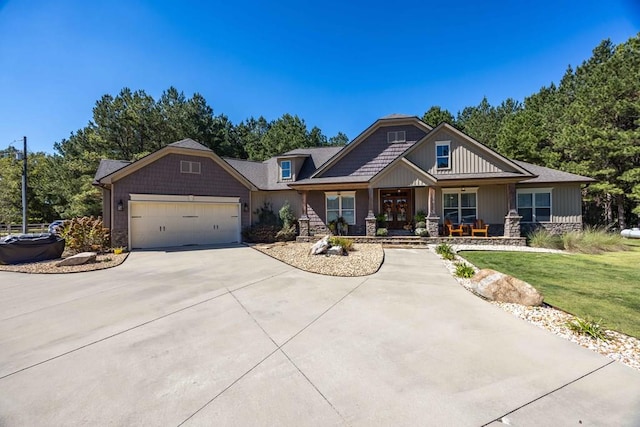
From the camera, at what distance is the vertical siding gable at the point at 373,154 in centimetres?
1652

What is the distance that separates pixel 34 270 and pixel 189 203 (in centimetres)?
662

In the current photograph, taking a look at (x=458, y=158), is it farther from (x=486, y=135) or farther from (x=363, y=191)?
(x=486, y=135)

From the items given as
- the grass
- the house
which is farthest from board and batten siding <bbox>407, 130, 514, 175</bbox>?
the grass

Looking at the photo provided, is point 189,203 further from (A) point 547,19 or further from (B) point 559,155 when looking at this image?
(B) point 559,155

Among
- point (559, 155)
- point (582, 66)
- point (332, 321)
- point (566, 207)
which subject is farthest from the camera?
point (582, 66)

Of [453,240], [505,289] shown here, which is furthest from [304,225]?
[505,289]

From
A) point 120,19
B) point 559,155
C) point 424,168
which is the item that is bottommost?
point 424,168

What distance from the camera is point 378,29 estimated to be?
1458cm

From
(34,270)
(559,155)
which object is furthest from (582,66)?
(34,270)

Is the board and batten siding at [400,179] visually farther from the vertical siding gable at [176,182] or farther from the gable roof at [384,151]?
the vertical siding gable at [176,182]

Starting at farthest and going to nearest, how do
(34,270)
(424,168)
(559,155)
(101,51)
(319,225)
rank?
(559,155) → (319,225) → (424,168) → (101,51) → (34,270)

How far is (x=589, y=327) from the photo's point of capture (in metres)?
4.00

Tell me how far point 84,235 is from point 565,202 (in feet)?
76.6

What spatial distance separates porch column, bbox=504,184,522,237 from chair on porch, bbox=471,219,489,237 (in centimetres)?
88
